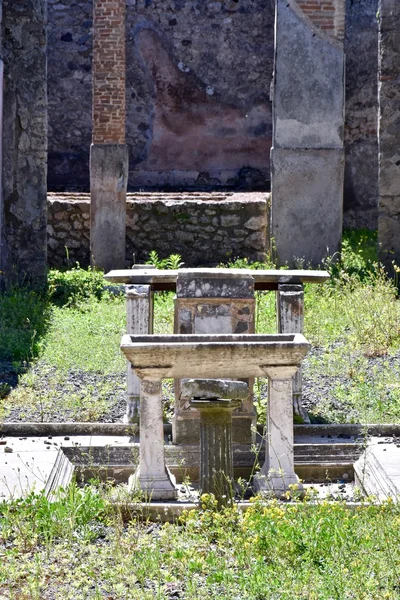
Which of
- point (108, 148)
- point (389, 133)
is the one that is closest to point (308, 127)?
point (389, 133)

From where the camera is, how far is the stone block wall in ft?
47.2

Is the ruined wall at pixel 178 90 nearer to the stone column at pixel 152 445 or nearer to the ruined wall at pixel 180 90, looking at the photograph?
the ruined wall at pixel 180 90

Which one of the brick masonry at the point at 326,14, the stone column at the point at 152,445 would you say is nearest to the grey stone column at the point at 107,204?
the brick masonry at the point at 326,14

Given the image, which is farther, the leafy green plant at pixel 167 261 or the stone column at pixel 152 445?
the leafy green plant at pixel 167 261

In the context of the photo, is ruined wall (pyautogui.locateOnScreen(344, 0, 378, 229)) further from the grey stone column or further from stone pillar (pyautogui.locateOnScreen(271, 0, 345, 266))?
the grey stone column

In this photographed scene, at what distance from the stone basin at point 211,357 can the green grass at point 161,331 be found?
162 cm

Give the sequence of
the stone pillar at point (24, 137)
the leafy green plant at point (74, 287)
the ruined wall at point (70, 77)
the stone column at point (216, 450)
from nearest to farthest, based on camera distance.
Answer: the stone column at point (216, 450) < the leafy green plant at point (74, 287) < the stone pillar at point (24, 137) < the ruined wall at point (70, 77)

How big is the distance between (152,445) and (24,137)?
767cm

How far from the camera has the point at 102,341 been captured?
890 centimetres

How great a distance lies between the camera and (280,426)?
16.6ft

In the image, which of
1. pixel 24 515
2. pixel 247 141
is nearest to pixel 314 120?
pixel 247 141

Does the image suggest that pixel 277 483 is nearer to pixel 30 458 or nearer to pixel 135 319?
pixel 30 458

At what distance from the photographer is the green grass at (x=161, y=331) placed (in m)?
7.09

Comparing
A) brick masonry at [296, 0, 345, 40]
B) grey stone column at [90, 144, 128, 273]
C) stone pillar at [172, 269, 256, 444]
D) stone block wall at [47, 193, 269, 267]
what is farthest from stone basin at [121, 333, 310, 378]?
stone block wall at [47, 193, 269, 267]
